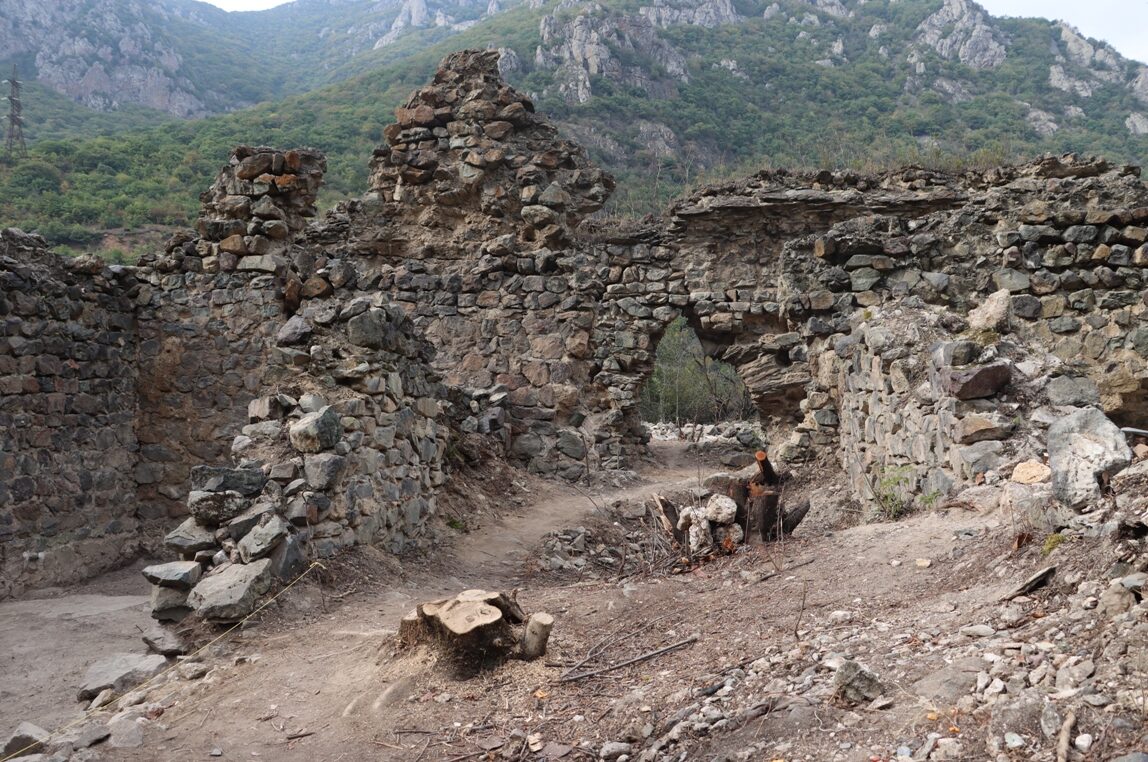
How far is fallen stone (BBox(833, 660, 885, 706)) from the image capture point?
2.31 metres

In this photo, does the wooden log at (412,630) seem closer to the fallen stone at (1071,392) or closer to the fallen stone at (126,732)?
the fallen stone at (126,732)

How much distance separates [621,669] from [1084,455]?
2141mm

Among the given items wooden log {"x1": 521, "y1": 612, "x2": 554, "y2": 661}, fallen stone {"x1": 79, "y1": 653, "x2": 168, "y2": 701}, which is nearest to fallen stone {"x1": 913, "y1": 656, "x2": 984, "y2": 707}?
wooden log {"x1": 521, "y1": 612, "x2": 554, "y2": 661}

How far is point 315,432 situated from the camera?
5262mm

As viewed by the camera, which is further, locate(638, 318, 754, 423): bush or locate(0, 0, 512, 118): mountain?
locate(0, 0, 512, 118): mountain

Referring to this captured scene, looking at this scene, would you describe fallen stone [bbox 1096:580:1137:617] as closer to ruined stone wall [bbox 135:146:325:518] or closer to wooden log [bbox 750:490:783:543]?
wooden log [bbox 750:490:783:543]

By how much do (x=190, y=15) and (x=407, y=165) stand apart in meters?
73.7

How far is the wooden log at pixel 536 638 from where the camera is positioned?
3527 millimetres

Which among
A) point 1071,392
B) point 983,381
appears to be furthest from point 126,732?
point 1071,392

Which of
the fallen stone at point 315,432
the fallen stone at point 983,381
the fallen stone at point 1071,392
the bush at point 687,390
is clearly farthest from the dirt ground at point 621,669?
the bush at point 687,390

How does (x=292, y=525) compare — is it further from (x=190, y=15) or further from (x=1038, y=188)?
(x=190, y=15)

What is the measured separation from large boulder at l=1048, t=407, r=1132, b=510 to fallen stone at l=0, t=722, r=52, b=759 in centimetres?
427

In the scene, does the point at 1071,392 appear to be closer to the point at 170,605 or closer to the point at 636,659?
the point at 636,659

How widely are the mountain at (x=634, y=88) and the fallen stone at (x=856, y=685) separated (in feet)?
65.3
